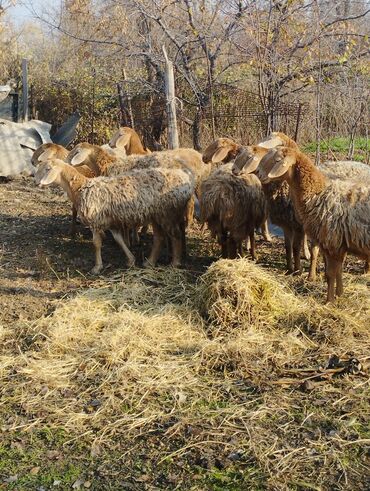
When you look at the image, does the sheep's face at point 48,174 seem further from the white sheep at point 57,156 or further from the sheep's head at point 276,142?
the sheep's head at point 276,142

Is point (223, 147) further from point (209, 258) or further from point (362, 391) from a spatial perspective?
point (362, 391)

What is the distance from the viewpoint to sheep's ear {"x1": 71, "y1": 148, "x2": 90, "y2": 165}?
27.3 feet

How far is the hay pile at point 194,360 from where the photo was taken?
405 cm

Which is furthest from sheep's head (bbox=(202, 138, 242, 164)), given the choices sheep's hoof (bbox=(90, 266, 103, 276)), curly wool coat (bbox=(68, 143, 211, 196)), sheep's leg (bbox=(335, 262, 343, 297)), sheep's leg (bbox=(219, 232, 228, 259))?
sheep's leg (bbox=(335, 262, 343, 297))

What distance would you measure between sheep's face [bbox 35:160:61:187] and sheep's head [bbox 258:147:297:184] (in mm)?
2773

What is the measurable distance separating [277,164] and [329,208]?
68cm

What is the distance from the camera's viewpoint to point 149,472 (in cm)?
357

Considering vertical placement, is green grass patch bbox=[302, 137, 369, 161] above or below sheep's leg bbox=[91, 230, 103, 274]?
above

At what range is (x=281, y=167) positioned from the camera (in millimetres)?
5941

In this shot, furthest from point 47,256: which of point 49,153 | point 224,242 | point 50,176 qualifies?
point 224,242

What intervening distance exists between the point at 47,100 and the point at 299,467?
14.8 meters

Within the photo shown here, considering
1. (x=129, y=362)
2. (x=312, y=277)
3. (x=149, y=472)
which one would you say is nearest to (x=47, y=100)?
(x=312, y=277)

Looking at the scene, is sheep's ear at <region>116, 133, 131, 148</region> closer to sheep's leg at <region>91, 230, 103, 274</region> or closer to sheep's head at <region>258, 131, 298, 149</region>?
sheep's leg at <region>91, 230, 103, 274</region>

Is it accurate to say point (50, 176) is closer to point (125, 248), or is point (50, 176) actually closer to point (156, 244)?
point (125, 248)
